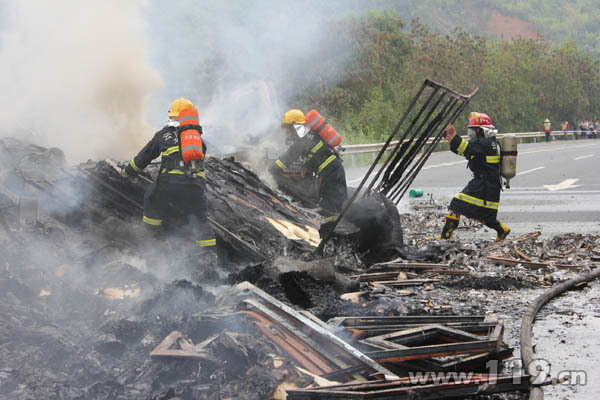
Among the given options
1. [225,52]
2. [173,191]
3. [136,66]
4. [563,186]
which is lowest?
[563,186]

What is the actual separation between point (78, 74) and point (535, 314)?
30.4 ft

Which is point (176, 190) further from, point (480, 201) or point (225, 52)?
point (225, 52)

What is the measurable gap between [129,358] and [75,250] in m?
2.64

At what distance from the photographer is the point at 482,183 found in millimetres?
8453

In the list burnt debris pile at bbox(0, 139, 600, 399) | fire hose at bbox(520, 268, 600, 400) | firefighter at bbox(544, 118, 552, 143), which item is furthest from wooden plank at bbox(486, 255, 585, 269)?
firefighter at bbox(544, 118, 552, 143)

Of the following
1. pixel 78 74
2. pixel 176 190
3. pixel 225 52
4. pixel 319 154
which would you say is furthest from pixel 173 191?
pixel 225 52

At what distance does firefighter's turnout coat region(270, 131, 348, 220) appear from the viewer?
7.85 m

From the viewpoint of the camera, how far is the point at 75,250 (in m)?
6.22

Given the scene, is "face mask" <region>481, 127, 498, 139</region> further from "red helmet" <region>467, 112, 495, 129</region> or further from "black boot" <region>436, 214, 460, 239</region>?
"black boot" <region>436, 214, 460, 239</region>

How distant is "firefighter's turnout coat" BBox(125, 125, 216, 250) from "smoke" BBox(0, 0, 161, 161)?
12.1 feet

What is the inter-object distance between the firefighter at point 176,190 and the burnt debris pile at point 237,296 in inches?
→ 10.7

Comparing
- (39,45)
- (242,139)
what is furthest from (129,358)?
(39,45)

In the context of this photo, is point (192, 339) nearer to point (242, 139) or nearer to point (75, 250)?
point (75, 250)

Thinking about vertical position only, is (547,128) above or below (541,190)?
above
